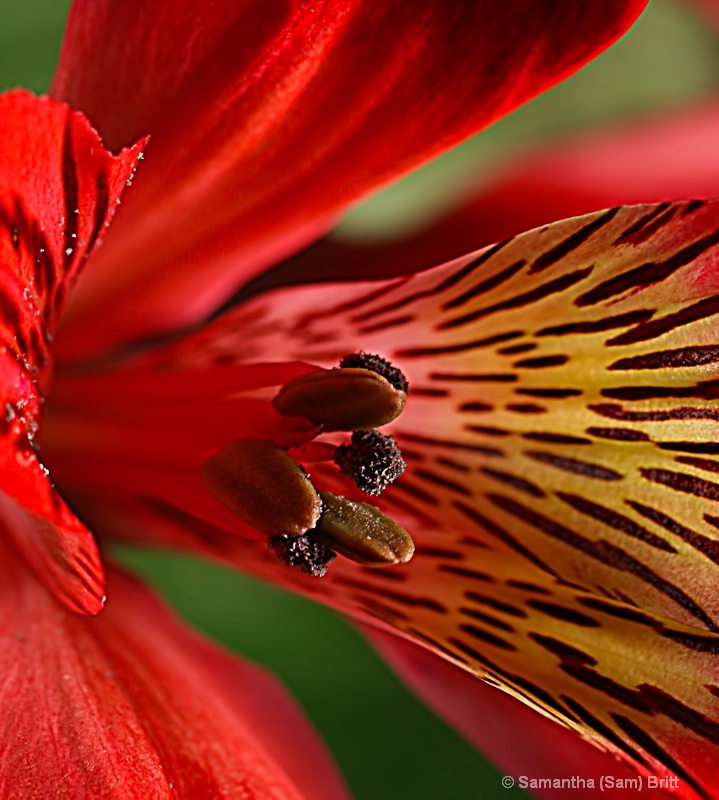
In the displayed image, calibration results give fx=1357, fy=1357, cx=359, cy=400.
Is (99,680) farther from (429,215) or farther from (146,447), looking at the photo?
(429,215)

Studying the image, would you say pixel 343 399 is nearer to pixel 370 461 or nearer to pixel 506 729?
pixel 370 461

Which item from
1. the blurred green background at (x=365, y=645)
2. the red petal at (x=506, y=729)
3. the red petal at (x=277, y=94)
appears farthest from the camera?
the blurred green background at (x=365, y=645)

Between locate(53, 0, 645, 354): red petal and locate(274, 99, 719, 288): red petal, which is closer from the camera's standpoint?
locate(53, 0, 645, 354): red petal

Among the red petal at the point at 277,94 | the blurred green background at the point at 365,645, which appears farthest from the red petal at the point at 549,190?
the red petal at the point at 277,94

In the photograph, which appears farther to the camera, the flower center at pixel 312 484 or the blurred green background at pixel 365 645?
the blurred green background at pixel 365 645

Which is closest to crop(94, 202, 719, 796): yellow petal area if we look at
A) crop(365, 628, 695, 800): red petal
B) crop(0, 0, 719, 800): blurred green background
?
crop(365, 628, 695, 800): red petal

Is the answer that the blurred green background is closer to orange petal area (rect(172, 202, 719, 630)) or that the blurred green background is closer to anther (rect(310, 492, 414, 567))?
orange petal area (rect(172, 202, 719, 630))

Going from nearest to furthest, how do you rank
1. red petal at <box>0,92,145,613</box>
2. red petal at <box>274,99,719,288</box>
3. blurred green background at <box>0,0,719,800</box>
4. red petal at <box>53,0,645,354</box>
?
1. red petal at <box>0,92,145,613</box>
2. red petal at <box>53,0,645,354</box>
3. red petal at <box>274,99,719,288</box>
4. blurred green background at <box>0,0,719,800</box>

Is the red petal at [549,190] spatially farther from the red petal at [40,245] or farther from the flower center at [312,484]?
the red petal at [40,245]

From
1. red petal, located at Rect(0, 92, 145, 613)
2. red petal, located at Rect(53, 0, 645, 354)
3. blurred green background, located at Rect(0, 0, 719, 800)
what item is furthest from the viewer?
blurred green background, located at Rect(0, 0, 719, 800)
